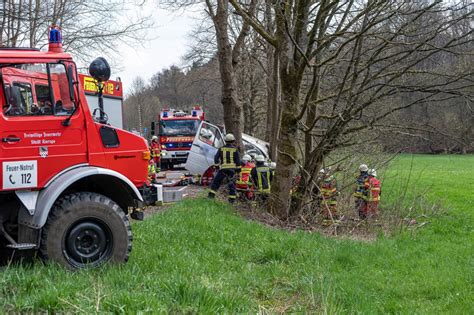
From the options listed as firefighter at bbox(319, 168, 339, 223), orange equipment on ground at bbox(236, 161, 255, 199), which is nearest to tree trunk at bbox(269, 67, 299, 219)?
firefighter at bbox(319, 168, 339, 223)

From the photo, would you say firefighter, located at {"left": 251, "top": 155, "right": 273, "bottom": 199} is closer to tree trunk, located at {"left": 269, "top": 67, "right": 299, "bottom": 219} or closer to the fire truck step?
tree trunk, located at {"left": 269, "top": 67, "right": 299, "bottom": 219}

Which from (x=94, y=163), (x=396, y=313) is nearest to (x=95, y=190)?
(x=94, y=163)

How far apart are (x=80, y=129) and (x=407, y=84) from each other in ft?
23.8

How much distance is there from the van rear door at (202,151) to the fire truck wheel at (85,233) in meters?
10.4

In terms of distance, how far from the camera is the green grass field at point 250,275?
4.47m

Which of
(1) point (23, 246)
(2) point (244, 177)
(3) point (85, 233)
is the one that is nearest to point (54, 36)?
(3) point (85, 233)

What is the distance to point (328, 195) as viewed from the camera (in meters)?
12.6

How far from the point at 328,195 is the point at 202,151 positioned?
16.9 ft

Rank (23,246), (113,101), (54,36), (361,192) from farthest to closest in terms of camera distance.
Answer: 1. (361,192)
2. (113,101)
3. (54,36)
4. (23,246)

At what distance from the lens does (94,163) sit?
242 inches

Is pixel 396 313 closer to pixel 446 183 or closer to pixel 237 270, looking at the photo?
pixel 237 270

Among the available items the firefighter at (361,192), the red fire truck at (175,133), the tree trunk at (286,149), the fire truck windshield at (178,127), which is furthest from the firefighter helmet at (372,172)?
the fire truck windshield at (178,127)

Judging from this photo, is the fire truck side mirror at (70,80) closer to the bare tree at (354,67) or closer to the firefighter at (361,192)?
the bare tree at (354,67)

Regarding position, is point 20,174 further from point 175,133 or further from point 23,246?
point 175,133
